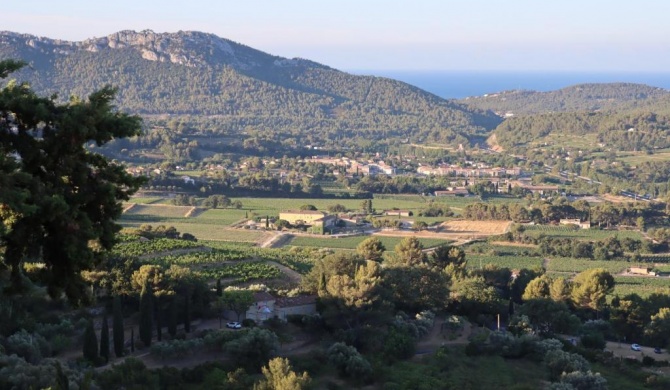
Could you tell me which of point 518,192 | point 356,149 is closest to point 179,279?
point 518,192

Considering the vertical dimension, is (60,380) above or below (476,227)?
above

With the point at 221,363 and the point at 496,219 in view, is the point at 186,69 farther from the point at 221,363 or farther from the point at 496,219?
the point at 221,363

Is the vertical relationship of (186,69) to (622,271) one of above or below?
above

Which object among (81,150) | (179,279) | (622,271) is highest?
(81,150)

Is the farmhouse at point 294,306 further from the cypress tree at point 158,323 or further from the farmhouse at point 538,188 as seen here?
the farmhouse at point 538,188

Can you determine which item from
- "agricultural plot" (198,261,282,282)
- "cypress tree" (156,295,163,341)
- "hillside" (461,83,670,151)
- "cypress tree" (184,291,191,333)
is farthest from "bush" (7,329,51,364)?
"hillside" (461,83,670,151)

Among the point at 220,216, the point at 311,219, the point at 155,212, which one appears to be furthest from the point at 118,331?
the point at 155,212

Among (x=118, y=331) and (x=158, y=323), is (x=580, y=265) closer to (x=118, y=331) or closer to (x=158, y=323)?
(x=158, y=323)
